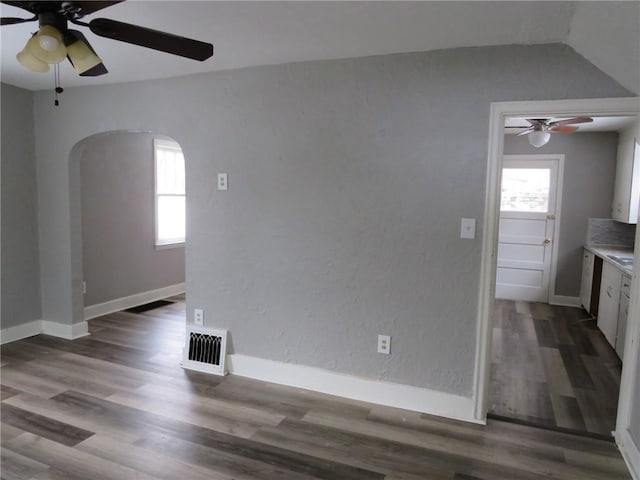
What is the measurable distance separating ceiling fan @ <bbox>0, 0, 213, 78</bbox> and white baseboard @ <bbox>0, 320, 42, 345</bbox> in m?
3.10

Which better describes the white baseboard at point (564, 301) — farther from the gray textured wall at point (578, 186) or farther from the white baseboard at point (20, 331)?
the white baseboard at point (20, 331)

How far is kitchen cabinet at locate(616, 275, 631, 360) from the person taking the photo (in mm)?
3764

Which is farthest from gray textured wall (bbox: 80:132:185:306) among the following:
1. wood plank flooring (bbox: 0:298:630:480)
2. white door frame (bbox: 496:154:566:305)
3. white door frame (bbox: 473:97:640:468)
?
white door frame (bbox: 496:154:566:305)

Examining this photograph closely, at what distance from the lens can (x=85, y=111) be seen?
391 centimetres

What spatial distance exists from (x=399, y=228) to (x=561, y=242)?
4.14 metres

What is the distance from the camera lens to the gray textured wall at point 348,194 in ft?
8.84

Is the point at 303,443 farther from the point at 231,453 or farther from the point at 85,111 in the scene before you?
the point at 85,111

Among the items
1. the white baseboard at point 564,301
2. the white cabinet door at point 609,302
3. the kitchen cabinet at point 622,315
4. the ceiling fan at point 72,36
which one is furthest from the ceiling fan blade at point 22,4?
the white baseboard at point 564,301

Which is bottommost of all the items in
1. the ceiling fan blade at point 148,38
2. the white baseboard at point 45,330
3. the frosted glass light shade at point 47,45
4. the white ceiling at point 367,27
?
the white baseboard at point 45,330

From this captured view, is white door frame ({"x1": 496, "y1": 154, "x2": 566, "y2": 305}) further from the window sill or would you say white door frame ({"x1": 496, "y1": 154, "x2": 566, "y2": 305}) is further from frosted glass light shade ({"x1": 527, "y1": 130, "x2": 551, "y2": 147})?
the window sill

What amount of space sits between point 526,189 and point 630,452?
4378mm

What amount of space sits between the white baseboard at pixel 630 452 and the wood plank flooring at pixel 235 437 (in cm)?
4

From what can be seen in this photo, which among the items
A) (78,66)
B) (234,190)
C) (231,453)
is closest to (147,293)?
(234,190)

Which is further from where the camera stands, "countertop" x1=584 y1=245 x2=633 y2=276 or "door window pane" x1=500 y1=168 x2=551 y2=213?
"door window pane" x1=500 y1=168 x2=551 y2=213
